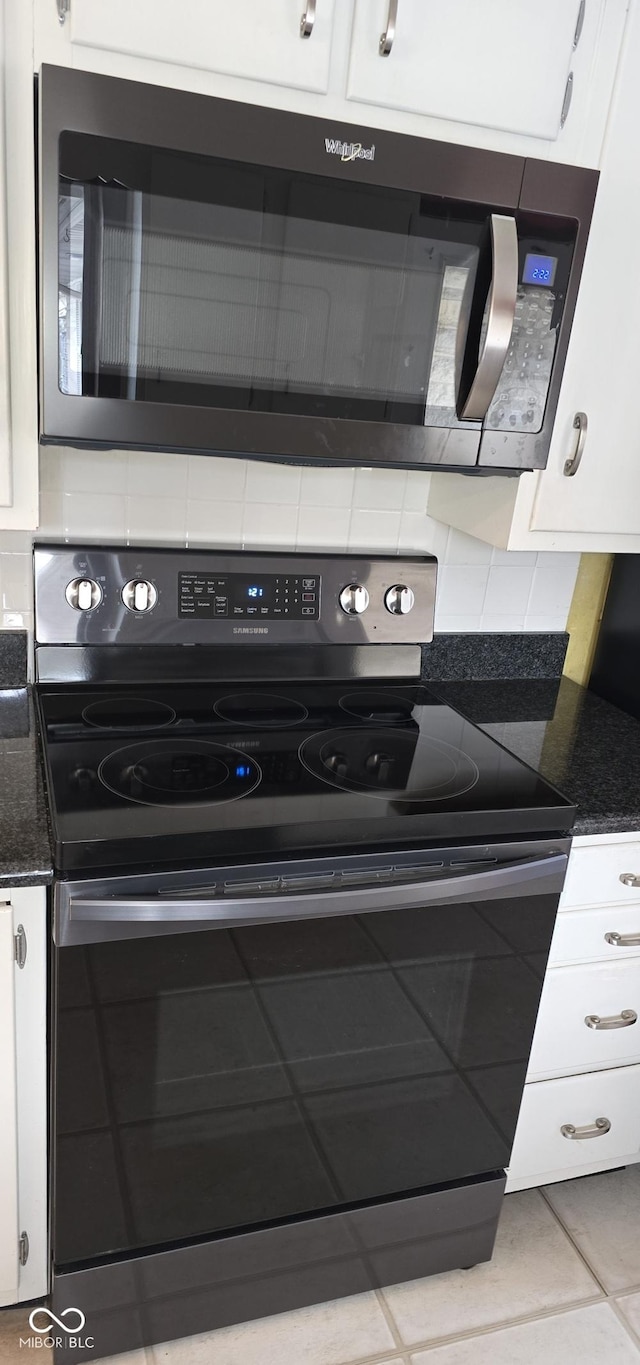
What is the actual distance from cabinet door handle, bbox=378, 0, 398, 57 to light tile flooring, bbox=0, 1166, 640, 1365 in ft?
6.26

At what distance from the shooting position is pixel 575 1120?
1.75 meters

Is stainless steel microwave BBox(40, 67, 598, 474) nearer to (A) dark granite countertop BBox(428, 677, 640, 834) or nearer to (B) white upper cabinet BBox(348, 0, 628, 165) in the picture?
(B) white upper cabinet BBox(348, 0, 628, 165)

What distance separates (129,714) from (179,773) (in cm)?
24

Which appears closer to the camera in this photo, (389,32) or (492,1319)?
(389,32)

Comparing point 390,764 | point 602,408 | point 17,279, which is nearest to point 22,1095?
point 390,764

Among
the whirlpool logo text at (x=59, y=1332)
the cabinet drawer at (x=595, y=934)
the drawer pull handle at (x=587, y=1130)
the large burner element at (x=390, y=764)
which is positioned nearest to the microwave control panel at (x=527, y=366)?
the large burner element at (x=390, y=764)

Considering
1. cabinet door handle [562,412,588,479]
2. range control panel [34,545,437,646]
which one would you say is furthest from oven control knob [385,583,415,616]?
cabinet door handle [562,412,588,479]

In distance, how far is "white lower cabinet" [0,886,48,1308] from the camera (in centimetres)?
126

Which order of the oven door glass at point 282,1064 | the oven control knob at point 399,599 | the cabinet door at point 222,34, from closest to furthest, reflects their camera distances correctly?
the cabinet door at point 222,34 → the oven door glass at point 282,1064 → the oven control knob at point 399,599

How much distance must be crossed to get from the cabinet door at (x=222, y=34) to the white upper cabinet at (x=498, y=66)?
6 centimetres

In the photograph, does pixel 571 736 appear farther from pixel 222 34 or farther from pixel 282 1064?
pixel 222 34

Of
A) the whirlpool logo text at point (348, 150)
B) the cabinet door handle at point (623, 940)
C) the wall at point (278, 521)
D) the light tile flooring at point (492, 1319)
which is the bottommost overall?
the light tile flooring at point (492, 1319)

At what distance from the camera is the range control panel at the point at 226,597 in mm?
1646

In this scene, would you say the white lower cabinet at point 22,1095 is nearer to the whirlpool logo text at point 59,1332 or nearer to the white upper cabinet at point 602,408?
the whirlpool logo text at point 59,1332
